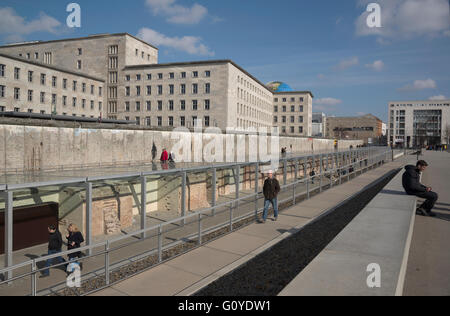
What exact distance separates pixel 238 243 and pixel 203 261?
5.01 feet

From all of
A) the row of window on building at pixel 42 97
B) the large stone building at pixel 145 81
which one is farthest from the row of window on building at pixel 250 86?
the row of window on building at pixel 42 97

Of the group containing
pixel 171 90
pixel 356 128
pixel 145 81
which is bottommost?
pixel 356 128

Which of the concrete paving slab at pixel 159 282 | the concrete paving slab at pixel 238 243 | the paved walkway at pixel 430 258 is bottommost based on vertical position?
the concrete paving slab at pixel 159 282

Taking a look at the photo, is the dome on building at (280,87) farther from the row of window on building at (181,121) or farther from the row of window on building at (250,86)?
the row of window on building at (181,121)

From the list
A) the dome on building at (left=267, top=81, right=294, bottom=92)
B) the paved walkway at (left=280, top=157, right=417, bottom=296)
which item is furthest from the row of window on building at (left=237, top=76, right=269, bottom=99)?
the paved walkway at (left=280, top=157, right=417, bottom=296)

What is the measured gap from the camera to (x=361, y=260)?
17.1ft

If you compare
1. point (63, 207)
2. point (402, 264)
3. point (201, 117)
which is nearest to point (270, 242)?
point (402, 264)

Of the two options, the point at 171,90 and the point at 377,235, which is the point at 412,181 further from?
the point at 171,90

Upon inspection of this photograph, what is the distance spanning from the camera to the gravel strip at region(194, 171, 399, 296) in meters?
6.13

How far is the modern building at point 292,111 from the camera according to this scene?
92750 mm

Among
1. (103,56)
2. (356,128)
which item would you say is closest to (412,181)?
(103,56)

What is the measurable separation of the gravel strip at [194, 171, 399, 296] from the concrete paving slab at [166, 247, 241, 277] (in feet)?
1.57
